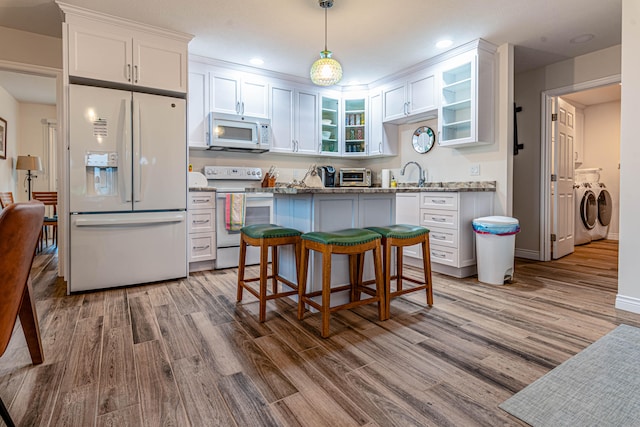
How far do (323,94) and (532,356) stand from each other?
407 centimetres

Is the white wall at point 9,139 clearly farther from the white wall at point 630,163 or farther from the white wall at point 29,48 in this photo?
the white wall at point 630,163

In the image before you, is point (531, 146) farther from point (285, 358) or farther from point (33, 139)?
point (33, 139)

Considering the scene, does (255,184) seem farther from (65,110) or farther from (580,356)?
(580,356)

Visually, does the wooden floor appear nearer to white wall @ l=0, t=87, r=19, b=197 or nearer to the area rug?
the area rug

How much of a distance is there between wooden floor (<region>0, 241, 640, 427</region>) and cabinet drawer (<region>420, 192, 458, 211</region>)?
904mm

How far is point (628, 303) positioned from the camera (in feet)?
7.93

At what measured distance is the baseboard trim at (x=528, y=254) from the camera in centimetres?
423

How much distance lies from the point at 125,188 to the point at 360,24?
8.45 feet

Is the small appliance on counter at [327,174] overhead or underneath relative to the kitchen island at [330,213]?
overhead

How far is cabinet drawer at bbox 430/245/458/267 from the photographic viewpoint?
335 cm

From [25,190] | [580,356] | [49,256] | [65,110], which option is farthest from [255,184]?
[25,190]

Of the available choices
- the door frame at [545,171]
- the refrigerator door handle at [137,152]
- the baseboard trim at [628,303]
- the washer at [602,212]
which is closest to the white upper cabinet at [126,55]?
the refrigerator door handle at [137,152]

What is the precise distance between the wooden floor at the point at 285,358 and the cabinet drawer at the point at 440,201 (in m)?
0.90

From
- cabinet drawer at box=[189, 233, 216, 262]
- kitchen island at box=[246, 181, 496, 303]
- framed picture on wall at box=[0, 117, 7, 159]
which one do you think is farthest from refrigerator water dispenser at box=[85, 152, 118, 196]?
framed picture on wall at box=[0, 117, 7, 159]
